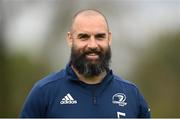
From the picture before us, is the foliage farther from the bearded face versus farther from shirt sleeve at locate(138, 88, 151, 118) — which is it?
the bearded face

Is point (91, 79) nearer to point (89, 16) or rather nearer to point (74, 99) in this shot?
point (74, 99)

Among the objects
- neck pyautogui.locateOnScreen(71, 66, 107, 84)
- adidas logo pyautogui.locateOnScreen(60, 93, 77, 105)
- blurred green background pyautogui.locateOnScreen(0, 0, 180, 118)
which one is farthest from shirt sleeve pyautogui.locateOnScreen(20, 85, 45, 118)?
blurred green background pyautogui.locateOnScreen(0, 0, 180, 118)

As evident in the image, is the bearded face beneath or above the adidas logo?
above

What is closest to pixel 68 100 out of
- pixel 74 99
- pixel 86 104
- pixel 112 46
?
pixel 74 99

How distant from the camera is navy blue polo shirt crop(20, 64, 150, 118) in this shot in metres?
6.90

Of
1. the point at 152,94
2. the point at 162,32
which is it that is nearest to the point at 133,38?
the point at 162,32

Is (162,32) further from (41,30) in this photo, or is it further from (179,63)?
(41,30)

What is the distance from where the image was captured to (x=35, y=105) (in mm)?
6898

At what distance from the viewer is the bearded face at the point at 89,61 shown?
6.94 meters

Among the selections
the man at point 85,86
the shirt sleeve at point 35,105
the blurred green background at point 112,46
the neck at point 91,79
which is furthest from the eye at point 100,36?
the blurred green background at point 112,46

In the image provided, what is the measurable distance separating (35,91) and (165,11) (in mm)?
24553

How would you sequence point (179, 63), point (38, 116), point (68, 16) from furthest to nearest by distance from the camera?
point (179, 63), point (68, 16), point (38, 116)

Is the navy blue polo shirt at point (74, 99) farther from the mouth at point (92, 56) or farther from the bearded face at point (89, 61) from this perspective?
the mouth at point (92, 56)

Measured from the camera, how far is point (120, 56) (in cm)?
2797
